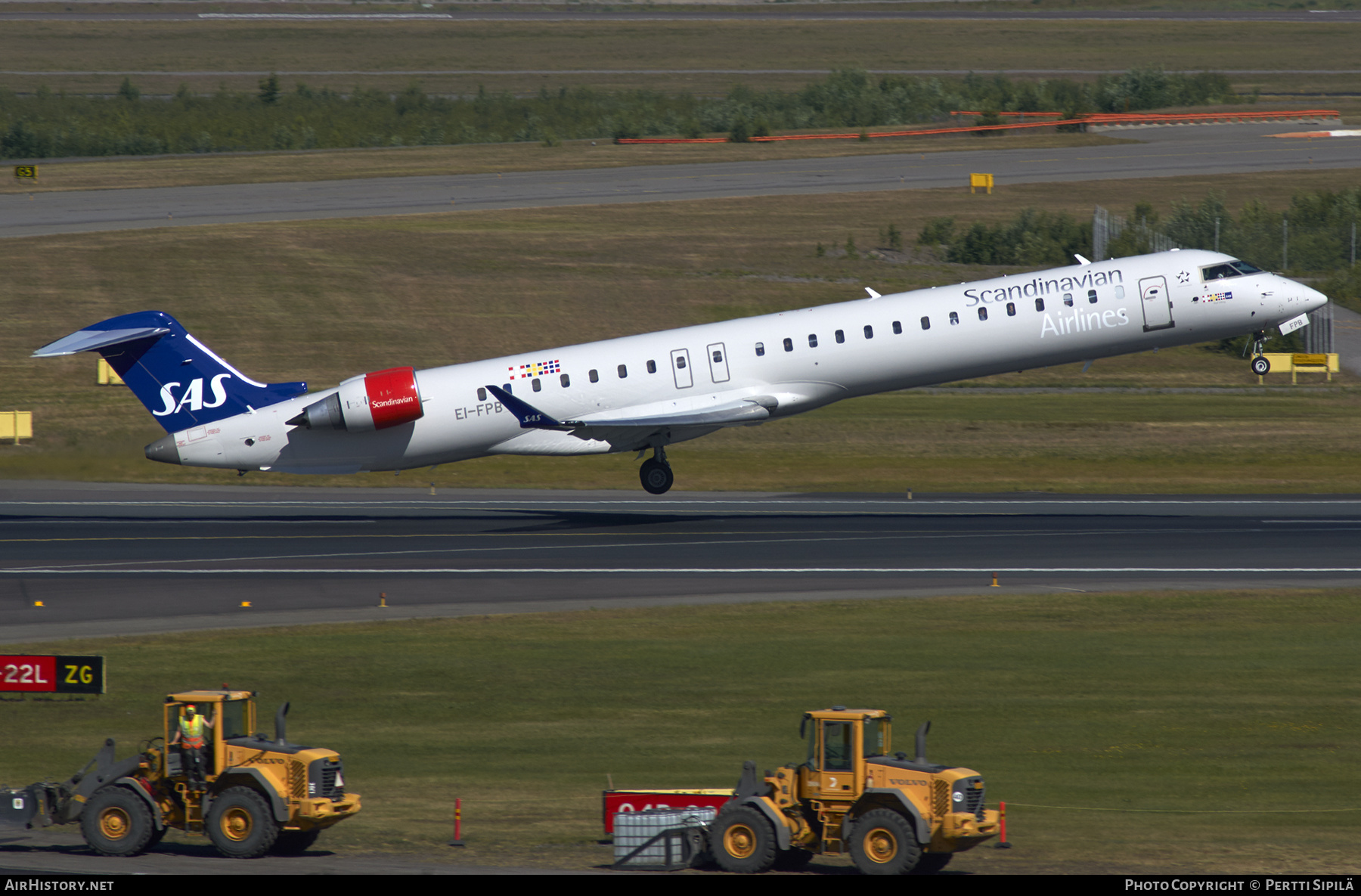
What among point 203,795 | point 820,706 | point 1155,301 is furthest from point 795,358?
point 203,795

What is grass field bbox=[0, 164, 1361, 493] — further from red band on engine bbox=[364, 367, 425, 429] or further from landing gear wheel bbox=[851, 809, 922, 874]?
landing gear wheel bbox=[851, 809, 922, 874]

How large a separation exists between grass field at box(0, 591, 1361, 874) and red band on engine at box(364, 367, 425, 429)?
31.5 ft

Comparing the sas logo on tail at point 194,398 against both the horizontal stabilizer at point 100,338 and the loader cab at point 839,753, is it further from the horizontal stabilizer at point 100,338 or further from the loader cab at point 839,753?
the loader cab at point 839,753

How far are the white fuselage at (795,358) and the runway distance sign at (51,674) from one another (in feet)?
46.2

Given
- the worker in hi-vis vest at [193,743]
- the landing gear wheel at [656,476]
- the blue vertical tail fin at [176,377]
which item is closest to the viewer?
the worker in hi-vis vest at [193,743]

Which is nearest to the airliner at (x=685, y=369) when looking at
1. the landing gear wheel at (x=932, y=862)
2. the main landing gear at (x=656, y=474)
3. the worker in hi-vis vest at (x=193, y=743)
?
the main landing gear at (x=656, y=474)

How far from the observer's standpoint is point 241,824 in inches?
680

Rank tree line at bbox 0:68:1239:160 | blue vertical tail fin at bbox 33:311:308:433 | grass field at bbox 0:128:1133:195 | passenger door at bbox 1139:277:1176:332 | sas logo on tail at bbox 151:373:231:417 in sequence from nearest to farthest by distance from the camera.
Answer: passenger door at bbox 1139:277:1176:332 < blue vertical tail fin at bbox 33:311:308:433 < sas logo on tail at bbox 151:373:231:417 < grass field at bbox 0:128:1133:195 < tree line at bbox 0:68:1239:160

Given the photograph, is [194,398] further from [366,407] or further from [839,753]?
[839,753]

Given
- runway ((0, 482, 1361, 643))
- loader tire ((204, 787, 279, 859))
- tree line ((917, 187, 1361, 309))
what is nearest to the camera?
loader tire ((204, 787, 279, 859))

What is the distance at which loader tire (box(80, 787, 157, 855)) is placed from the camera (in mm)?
17250

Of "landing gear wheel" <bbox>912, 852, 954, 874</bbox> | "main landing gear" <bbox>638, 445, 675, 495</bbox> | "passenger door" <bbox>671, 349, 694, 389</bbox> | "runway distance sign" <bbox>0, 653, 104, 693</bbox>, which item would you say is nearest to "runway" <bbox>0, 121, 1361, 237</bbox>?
"main landing gear" <bbox>638, 445, 675, 495</bbox>

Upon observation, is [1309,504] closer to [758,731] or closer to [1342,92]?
[758,731]

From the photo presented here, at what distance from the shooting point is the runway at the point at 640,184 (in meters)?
76.5
